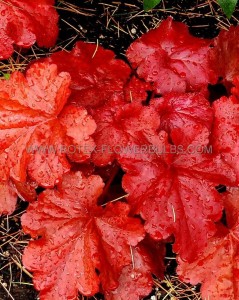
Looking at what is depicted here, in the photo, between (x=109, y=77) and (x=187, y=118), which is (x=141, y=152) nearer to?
(x=187, y=118)

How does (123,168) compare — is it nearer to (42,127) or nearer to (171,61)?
(42,127)

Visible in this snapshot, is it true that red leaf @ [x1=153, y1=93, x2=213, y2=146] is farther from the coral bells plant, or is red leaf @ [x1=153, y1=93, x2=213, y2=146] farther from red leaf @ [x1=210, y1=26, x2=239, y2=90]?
red leaf @ [x1=210, y1=26, x2=239, y2=90]

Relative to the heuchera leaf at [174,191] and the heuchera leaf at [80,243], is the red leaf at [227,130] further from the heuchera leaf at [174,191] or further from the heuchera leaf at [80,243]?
the heuchera leaf at [80,243]

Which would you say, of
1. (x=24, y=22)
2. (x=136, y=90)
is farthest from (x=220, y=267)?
(x=24, y=22)

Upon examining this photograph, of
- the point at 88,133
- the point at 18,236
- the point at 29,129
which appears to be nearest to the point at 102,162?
the point at 88,133

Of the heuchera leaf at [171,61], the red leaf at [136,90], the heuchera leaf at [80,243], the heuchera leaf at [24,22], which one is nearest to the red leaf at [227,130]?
the heuchera leaf at [171,61]
